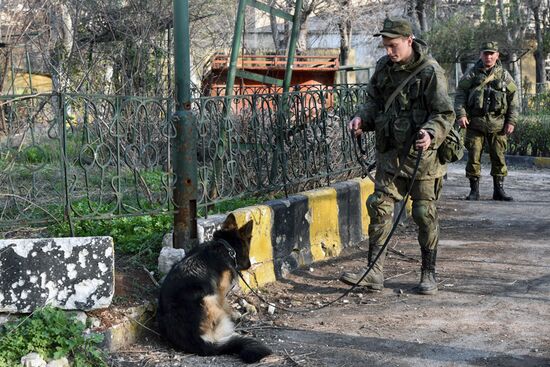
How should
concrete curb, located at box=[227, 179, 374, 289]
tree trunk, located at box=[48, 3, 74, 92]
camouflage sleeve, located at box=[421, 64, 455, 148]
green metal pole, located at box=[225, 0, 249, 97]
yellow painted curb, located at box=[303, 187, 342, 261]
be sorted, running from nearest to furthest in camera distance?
camouflage sleeve, located at box=[421, 64, 455, 148]
concrete curb, located at box=[227, 179, 374, 289]
green metal pole, located at box=[225, 0, 249, 97]
yellow painted curb, located at box=[303, 187, 342, 261]
tree trunk, located at box=[48, 3, 74, 92]

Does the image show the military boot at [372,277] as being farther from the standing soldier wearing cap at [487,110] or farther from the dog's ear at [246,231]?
the standing soldier wearing cap at [487,110]

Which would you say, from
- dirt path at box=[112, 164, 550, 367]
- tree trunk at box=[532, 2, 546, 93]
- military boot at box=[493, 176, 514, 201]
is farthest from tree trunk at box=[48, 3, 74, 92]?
tree trunk at box=[532, 2, 546, 93]

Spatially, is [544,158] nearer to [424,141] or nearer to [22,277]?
[424,141]

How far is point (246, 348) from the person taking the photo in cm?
502

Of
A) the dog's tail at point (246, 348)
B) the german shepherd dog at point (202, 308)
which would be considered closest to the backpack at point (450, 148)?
the german shepherd dog at point (202, 308)

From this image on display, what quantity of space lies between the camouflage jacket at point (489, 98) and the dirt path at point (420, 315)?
2.55m

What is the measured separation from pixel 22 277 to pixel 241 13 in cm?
309

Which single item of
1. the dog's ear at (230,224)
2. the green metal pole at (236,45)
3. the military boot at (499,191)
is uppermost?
the green metal pole at (236,45)

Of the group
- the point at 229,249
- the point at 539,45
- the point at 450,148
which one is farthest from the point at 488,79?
the point at 539,45

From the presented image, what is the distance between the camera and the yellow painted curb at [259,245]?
6582 millimetres

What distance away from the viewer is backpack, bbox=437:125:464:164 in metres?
6.45

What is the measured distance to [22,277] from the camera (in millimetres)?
5137

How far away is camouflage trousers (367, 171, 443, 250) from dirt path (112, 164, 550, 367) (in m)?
0.45

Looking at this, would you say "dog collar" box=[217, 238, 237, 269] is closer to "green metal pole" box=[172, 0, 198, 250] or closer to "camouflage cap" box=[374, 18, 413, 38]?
"green metal pole" box=[172, 0, 198, 250]
